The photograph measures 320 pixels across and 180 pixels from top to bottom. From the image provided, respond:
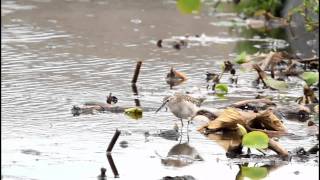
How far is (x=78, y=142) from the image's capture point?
621 centimetres

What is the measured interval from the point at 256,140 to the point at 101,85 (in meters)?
3.25

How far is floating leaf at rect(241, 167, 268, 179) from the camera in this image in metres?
5.47

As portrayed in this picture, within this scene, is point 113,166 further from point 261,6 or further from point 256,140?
point 261,6

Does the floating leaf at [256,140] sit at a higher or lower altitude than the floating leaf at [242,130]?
lower

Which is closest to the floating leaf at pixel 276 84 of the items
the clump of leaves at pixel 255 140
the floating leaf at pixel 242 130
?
the floating leaf at pixel 242 130

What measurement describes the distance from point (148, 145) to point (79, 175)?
2.89 feet

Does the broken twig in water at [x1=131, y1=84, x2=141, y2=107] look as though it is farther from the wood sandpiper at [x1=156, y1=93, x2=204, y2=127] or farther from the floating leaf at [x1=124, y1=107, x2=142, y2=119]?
the wood sandpiper at [x1=156, y1=93, x2=204, y2=127]

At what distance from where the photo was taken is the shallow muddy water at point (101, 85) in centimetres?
564

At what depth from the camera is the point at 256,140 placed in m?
5.68

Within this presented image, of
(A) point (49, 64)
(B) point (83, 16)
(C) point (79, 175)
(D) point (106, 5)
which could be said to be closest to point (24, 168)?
(C) point (79, 175)

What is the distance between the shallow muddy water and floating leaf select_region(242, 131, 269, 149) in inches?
7.2

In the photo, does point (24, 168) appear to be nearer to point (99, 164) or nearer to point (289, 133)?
point (99, 164)

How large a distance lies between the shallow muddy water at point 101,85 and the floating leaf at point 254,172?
0.05m

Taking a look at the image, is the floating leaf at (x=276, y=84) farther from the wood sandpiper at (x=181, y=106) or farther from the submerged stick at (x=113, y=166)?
the submerged stick at (x=113, y=166)
